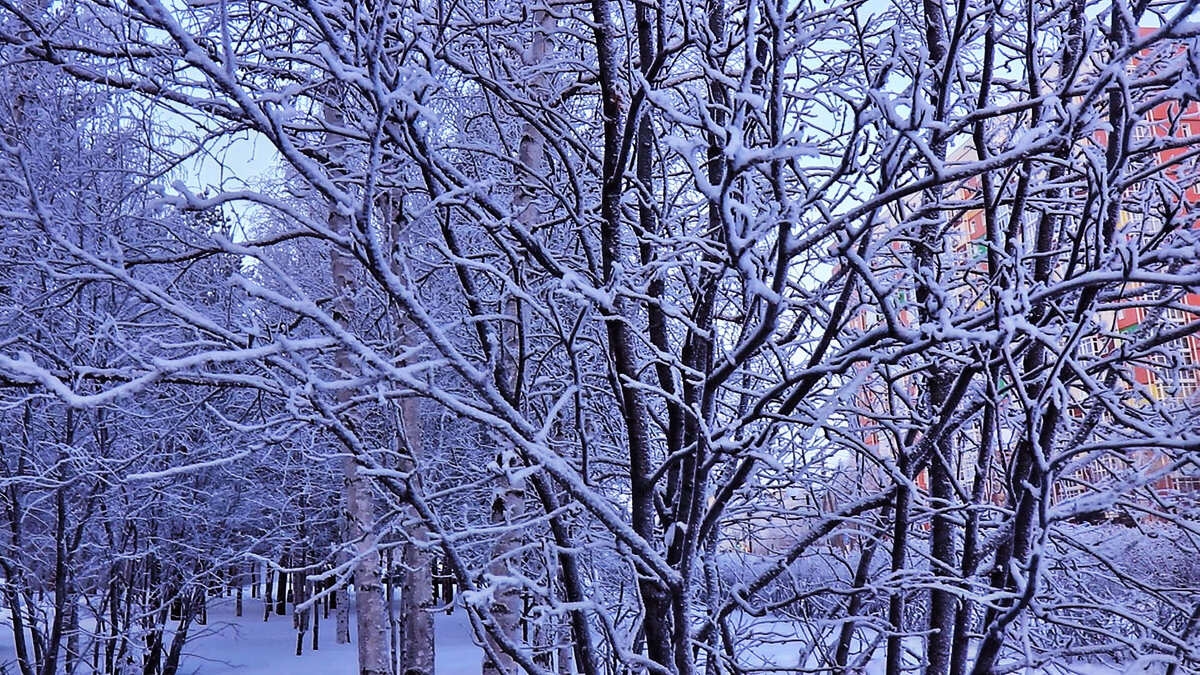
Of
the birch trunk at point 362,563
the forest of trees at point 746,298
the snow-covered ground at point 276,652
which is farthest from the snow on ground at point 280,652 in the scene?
the forest of trees at point 746,298

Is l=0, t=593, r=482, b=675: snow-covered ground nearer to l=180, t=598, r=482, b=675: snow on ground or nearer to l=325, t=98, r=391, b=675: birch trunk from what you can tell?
l=180, t=598, r=482, b=675: snow on ground

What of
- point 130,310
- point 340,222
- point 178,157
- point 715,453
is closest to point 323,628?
point 130,310

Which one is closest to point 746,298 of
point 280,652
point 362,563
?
point 362,563

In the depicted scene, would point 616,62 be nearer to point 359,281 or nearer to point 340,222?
point 340,222

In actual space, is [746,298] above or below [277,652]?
above

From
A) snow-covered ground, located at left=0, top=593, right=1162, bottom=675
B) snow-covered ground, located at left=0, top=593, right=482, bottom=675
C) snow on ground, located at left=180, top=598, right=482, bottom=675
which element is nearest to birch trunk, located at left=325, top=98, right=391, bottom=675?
snow-covered ground, located at left=0, top=593, right=1162, bottom=675

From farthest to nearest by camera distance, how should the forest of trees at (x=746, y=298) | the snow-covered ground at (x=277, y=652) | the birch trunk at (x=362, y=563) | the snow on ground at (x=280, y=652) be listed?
the snow on ground at (x=280, y=652), the snow-covered ground at (x=277, y=652), the birch trunk at (x=362, y=563), the forest of trees at (x=746, y=298)

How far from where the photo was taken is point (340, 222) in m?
6.13

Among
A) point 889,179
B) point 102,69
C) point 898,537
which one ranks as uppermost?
point 102,69

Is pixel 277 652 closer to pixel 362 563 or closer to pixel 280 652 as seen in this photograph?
pixel 280 652

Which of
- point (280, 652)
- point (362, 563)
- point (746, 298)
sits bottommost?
point (280, 652)

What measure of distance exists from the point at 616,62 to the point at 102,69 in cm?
189

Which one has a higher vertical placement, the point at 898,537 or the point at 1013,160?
the point at 1013,160

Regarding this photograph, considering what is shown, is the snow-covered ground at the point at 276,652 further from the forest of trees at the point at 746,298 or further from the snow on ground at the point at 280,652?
the forest of trees at the point at 746,298
